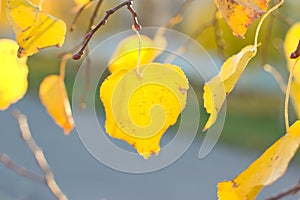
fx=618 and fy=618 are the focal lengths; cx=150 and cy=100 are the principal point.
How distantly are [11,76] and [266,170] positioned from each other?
Result: 38 cm

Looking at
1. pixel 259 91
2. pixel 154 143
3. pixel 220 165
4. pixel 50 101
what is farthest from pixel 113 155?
pixel 154 143

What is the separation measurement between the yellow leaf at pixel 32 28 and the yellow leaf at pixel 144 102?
53 mm

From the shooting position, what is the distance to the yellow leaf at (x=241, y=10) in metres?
0.41

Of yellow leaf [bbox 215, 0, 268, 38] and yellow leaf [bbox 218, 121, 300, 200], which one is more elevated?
yellow leaf [bbox 215, 0, 268, 38]

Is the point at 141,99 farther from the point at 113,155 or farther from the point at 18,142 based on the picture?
the point at 18,142

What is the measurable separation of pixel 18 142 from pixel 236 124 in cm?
149

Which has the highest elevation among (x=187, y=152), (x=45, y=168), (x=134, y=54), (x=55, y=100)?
(x=134, y=54)

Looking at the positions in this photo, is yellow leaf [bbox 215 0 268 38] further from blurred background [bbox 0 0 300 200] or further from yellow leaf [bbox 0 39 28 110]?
blurred background [bbox 0 0 300 200]

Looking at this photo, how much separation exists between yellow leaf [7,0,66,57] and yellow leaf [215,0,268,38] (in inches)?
5.0

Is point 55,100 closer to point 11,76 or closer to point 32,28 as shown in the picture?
point 11,76

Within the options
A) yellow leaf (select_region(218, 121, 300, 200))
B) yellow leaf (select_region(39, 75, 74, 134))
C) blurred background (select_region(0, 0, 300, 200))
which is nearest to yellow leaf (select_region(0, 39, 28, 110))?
yellow leaf (select_region(39, 75, 74, 134))

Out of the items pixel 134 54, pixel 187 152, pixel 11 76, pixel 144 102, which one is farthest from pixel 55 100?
pixel 187 152

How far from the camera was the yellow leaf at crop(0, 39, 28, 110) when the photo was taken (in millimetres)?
667

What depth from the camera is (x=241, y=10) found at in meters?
0.42
